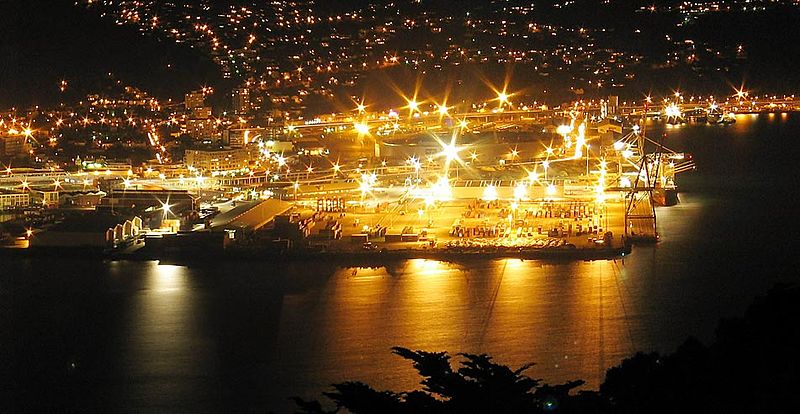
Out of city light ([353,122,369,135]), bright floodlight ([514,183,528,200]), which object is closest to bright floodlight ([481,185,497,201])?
bright floodlight ([514,183,528,200])

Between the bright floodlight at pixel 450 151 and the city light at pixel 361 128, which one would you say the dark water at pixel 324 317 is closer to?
the bright floodlight at pixel 450 151

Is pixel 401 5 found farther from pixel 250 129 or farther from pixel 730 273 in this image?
pixel 730 273

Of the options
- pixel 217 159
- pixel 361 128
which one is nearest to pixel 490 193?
pixel 217 159

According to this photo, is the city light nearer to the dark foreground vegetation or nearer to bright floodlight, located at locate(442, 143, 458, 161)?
bright floodlight, located at locate(442, 143, 458, 161)

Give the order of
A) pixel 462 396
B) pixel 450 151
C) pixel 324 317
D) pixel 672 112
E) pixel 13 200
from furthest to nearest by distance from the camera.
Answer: pixel 672 112 → pixel 450 151 → pixel 13 200 → pixel 324 317 → pixel 462 396

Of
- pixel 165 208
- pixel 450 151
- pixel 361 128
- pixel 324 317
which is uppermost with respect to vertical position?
pixel 361 128

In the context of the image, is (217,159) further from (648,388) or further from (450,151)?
(648,388)
